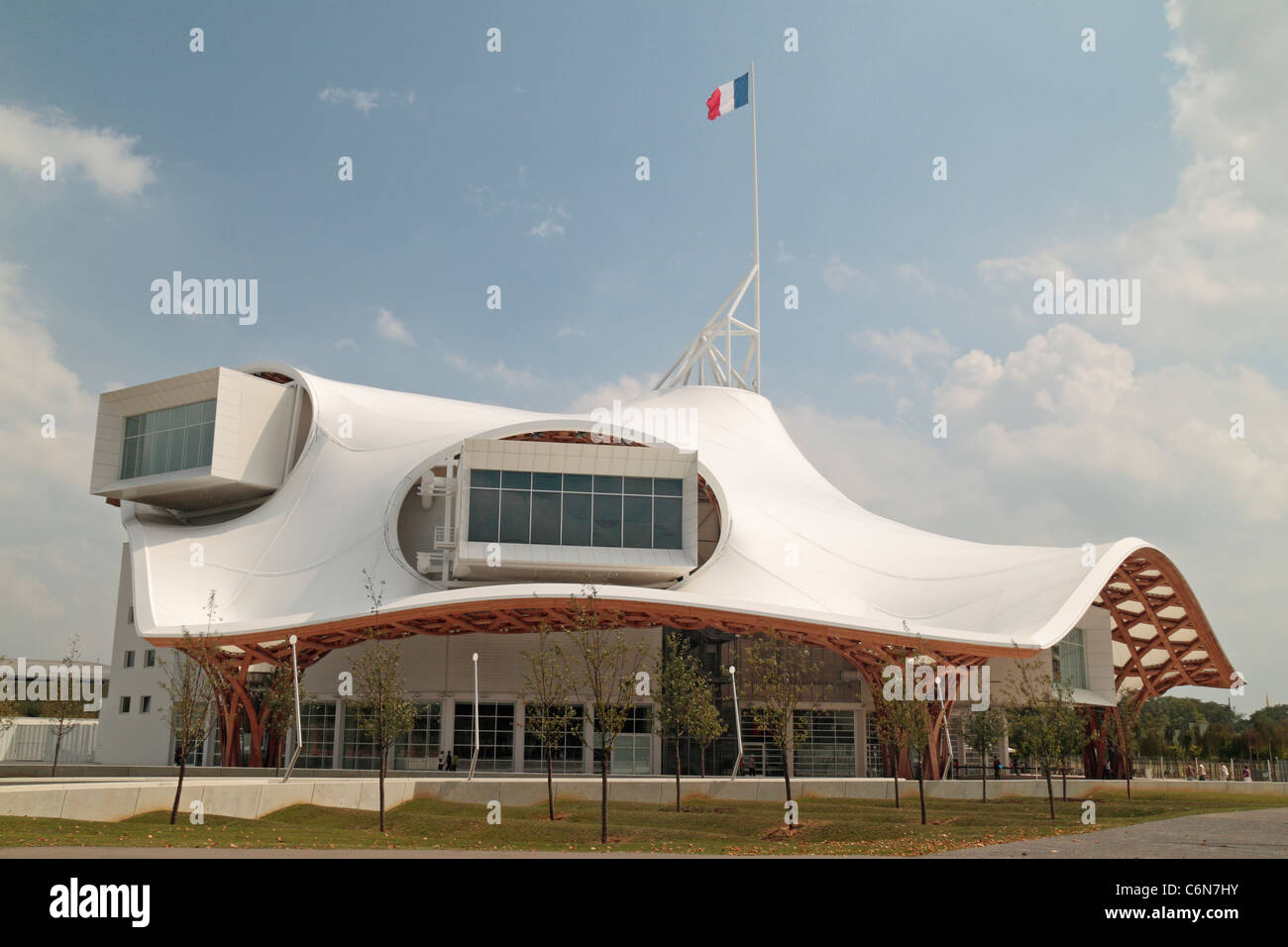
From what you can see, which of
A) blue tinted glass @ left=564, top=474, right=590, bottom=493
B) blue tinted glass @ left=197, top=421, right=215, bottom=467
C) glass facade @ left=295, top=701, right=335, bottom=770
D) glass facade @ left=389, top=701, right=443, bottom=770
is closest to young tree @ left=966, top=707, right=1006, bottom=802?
blue tinted glass @ left=564, top=474, right=590, bottom=493

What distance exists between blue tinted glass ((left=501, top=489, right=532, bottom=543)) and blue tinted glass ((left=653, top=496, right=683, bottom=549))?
486 cm

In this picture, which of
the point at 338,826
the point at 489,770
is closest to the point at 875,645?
the point at 489,770

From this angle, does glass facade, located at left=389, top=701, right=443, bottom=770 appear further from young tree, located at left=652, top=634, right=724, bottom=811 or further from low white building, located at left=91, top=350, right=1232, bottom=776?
young tree, located at left=652, top=634, right=724, bottom=811

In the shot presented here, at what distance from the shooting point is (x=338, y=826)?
23562 millimetres

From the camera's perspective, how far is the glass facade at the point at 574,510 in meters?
41.8

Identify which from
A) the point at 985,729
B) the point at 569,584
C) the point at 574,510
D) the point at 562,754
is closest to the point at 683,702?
the point at 569,584

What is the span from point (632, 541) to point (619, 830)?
20026 mm

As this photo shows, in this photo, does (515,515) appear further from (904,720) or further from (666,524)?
(904,720)

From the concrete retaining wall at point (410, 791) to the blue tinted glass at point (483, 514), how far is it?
1254 cm

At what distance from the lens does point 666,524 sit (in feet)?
140

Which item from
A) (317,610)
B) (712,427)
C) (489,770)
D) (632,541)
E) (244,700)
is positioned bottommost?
(489,770)
